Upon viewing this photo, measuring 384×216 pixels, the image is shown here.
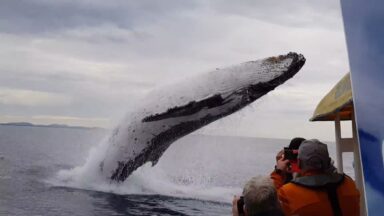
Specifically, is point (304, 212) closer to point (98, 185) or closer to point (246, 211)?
point (246, 211)

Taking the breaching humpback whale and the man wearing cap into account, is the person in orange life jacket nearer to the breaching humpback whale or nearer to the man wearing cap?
the man wearing cap

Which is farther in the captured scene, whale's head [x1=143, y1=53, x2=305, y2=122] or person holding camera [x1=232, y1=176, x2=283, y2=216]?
whale's head [x1=143, y1=53, x2=305, y2=122]

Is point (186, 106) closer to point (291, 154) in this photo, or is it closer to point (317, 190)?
point (291, 154)

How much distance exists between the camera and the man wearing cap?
2.52m

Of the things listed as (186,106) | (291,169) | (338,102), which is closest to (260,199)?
(291,169)

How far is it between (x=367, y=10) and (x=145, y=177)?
1748cm

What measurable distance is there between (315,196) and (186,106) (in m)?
9.93

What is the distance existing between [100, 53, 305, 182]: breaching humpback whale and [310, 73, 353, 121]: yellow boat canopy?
5322 mm

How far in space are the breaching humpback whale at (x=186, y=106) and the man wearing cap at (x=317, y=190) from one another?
767 centimetres

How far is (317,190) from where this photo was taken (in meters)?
2.55

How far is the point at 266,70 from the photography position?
10727 millimetres

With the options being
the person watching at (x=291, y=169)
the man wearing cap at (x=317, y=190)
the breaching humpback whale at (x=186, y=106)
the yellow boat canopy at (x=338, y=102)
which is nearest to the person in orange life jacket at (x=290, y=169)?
the person watching at (x=291, y=169)

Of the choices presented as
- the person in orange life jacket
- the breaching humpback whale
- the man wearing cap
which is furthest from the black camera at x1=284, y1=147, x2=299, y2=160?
the breaching humpback whale

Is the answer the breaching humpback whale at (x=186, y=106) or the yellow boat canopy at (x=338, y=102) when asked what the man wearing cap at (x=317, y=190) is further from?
the breaching humpback whale at (x=186, y=106)
